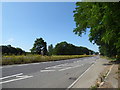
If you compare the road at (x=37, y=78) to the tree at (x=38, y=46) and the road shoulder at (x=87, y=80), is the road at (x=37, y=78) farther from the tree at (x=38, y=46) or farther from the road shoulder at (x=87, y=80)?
the tree at (x=38, y=46)

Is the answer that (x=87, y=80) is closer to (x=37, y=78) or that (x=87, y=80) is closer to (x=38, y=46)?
(x=37, y=78)

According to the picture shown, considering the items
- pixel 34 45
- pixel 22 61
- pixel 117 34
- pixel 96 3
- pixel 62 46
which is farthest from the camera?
pixel 62 46

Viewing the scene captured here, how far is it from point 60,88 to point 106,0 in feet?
15.5

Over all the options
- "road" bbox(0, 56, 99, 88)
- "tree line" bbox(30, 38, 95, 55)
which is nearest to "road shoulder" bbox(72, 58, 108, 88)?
"road" bbox(0, 56, 99, 88)

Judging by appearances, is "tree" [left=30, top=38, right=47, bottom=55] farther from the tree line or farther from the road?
the road

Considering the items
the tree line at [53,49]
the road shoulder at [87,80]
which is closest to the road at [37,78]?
the road shoulder at [87,80]

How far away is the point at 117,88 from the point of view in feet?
25.0

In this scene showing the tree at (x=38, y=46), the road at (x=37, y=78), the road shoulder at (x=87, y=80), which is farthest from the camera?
the tree at (x=38, y=46)

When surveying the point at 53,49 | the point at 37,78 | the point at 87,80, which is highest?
the point at 53,49

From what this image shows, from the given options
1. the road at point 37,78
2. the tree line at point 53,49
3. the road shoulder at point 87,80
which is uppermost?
the tree line at point 53,49

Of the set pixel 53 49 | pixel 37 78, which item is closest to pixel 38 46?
pixel 53 49

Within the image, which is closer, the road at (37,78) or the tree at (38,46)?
the road at (37,78)

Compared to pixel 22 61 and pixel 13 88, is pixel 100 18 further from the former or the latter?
pixel 22 61

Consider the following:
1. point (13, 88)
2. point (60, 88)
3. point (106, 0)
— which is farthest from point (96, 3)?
point (13, 88)
